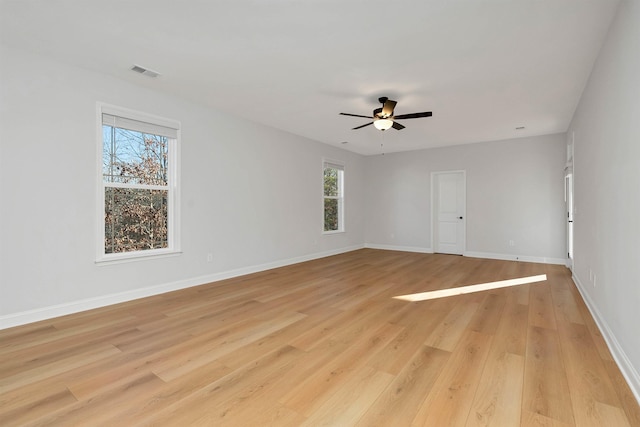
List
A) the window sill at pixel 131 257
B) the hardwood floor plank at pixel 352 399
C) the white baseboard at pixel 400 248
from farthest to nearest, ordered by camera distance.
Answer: the white baseboard at pixel 400 248 < the window sill at pixel 131 257 < the hardwood floor plank at pixel 352 399

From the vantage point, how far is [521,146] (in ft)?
21.4

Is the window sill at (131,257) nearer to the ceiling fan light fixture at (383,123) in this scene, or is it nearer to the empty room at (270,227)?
the empty room at (270,227)

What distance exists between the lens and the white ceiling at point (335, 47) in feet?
7.80

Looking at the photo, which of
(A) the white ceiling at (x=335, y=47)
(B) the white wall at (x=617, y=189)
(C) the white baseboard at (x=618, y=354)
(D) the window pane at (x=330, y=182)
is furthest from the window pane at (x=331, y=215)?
(C) the white baseboard at (x=618, y=354)

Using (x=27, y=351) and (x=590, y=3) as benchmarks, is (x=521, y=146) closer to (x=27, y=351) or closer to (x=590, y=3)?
(x=590, y=3)

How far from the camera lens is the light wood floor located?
1.70 meters

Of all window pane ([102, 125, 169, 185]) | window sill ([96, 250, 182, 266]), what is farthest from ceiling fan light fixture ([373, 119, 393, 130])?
window sill ([96, 250, 182, 266])

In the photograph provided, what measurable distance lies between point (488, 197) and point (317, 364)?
6.20 metres

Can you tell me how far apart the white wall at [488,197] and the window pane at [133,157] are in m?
5.66

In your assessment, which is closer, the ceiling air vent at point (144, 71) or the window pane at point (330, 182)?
the ceiling air vent at point (144, 71)

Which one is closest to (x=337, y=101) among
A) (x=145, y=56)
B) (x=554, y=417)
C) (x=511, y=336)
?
(x=145, y=56)

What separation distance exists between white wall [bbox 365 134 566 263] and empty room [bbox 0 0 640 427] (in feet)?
2.55

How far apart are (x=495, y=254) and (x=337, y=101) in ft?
16.5

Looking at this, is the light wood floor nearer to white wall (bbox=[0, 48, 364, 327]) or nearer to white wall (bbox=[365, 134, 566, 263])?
white wall (bbox=[0, 48, 364, 327])
